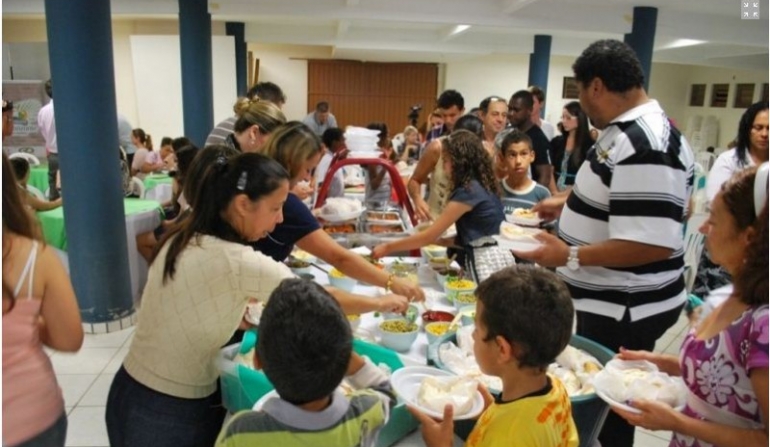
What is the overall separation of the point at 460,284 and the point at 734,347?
1.22 meters

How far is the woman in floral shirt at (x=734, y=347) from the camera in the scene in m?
1.01

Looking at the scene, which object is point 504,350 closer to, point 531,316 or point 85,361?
point 531,316

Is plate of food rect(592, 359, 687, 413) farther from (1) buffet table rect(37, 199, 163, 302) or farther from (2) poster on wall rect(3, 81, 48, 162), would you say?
(2) poster on wall rect(3, 81, 48, 162)

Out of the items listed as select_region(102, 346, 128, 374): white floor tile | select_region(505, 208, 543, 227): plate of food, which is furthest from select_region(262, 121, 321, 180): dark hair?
select_region(102, 346, 128, 374): white floor tile

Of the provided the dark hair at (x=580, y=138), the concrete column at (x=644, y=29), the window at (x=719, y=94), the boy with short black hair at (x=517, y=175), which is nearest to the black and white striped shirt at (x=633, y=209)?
the boy with short black hair at (x=517, y=175)

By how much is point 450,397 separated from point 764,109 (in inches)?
101

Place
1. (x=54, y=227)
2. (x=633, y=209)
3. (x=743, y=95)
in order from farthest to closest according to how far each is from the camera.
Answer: (x=743, y=95) < (x=54, y=227) < (x=633, y=209)

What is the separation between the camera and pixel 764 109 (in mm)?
2834

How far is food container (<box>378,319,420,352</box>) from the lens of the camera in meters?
1.75

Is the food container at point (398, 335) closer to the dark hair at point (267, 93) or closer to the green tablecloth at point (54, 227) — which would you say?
the dark hair at point (267, 93)

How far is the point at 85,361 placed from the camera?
10.7 ft

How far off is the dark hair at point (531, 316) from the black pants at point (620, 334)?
2.05ft

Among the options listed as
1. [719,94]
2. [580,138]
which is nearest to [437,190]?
[580,138]

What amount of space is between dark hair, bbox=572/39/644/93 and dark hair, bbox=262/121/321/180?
1.00m
